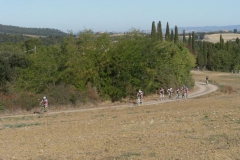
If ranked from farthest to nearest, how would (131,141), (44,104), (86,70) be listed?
(86,70), (44,104), (131,141)

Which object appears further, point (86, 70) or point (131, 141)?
point (86, 70)

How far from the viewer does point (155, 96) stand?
45750 mm

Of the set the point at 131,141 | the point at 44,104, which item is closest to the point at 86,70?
the point at 44,104

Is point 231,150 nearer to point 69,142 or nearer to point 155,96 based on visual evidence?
point 69,142

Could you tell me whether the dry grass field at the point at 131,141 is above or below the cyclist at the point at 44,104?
above

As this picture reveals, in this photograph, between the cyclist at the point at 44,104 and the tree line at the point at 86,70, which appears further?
the tree line at the point at 86,70

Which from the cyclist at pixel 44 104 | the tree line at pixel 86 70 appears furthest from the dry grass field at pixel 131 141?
the tree line at pixel 86 70

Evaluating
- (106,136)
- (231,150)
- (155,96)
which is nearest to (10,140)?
(106,136)

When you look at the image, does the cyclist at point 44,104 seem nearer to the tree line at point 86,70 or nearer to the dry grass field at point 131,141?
the tree line at point 86,70

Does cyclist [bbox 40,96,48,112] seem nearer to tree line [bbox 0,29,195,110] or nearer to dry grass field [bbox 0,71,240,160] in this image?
tree line [bbox 0,29,195,110]

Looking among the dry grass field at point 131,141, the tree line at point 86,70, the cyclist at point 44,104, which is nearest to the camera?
the dry grass field at point 131,141

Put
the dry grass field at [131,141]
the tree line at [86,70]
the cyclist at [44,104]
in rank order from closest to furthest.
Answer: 1. the dry grass field at [131,141]
2. the cyclist at [44,104]
3. the tree line at [86,70]

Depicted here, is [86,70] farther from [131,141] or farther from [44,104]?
[131,141]

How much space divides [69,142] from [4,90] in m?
26.0
